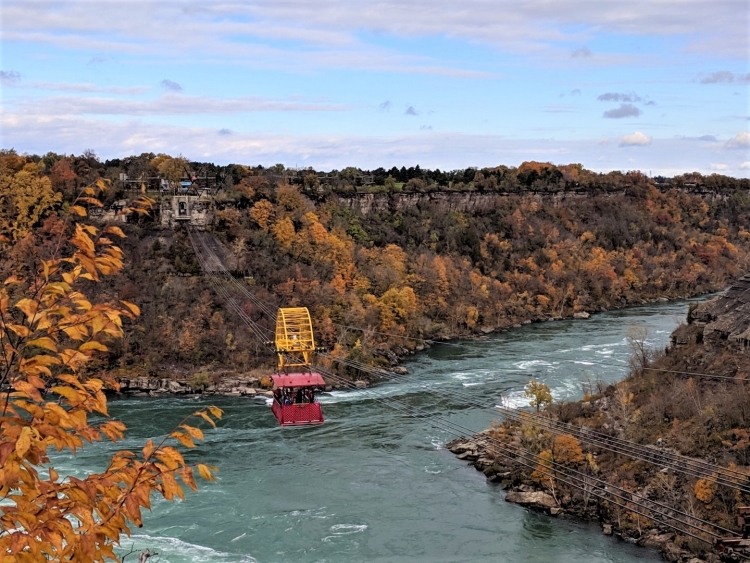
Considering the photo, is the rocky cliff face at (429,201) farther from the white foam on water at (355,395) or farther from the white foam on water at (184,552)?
the white foam on water at (184,552)

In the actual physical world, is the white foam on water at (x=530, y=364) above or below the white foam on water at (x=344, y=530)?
above

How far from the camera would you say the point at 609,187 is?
88562 millimetres

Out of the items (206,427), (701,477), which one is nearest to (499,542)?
(701,477)

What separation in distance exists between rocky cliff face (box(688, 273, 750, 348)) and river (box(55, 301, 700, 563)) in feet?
20.8

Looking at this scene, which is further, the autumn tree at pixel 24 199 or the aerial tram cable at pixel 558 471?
the autumn tree at pixel 24 199

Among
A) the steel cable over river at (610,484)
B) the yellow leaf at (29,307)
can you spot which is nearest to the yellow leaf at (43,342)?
the yellow leaf at (29,307)

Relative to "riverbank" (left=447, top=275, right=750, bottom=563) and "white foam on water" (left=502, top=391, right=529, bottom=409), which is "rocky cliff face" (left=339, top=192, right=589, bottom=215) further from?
"riverbank" (left=447, top=275, right=750, bottom=563)

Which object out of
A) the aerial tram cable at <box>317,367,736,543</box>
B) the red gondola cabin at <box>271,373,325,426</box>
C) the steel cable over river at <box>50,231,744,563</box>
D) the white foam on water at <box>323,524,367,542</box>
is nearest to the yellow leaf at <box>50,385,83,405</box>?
the aerial tram cable at <box>317,367,736,543</box>

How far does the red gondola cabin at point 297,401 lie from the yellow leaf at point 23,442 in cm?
2770

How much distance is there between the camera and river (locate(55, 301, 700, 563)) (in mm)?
20719

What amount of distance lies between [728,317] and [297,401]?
16.4 meters

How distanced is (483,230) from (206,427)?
42.6 m

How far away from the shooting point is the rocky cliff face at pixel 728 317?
2688 centimetres

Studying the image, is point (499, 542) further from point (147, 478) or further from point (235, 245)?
point (235, 245)
